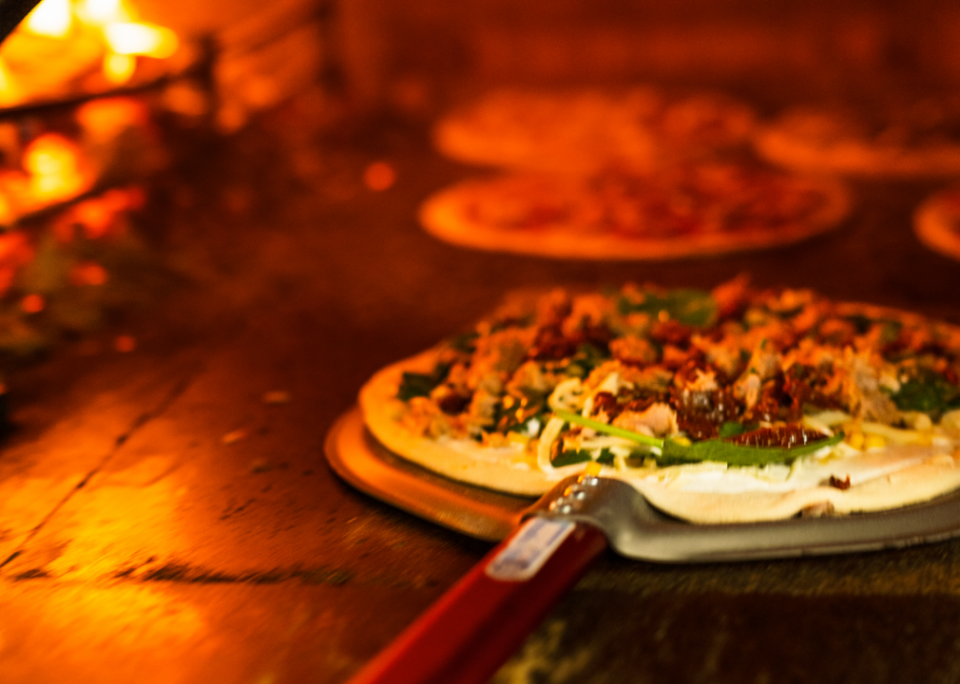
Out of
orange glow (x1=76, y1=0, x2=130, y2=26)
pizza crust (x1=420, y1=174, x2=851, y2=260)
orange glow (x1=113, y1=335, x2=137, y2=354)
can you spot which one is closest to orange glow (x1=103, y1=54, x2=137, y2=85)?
orange glow (x1=76, y1=0, x2=130, y2=26)

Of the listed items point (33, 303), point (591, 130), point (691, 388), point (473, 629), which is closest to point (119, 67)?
point (33, 303)

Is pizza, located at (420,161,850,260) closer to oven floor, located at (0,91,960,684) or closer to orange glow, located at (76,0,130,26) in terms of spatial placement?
oven floor, located at (0,91,960,684)

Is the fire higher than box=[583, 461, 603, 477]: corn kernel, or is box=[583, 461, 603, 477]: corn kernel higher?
the fire

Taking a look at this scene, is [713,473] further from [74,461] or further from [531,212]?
[531,212]

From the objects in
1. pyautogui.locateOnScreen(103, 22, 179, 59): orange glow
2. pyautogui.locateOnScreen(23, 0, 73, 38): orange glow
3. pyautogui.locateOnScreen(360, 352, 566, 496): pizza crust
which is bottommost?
pyautogui.locateOnScreen(360, 352, 566, 496): pizza crust

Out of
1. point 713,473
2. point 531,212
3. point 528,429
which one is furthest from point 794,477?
point 531,212

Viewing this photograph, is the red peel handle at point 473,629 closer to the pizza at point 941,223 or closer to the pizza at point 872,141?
the pizza at point 941,223
